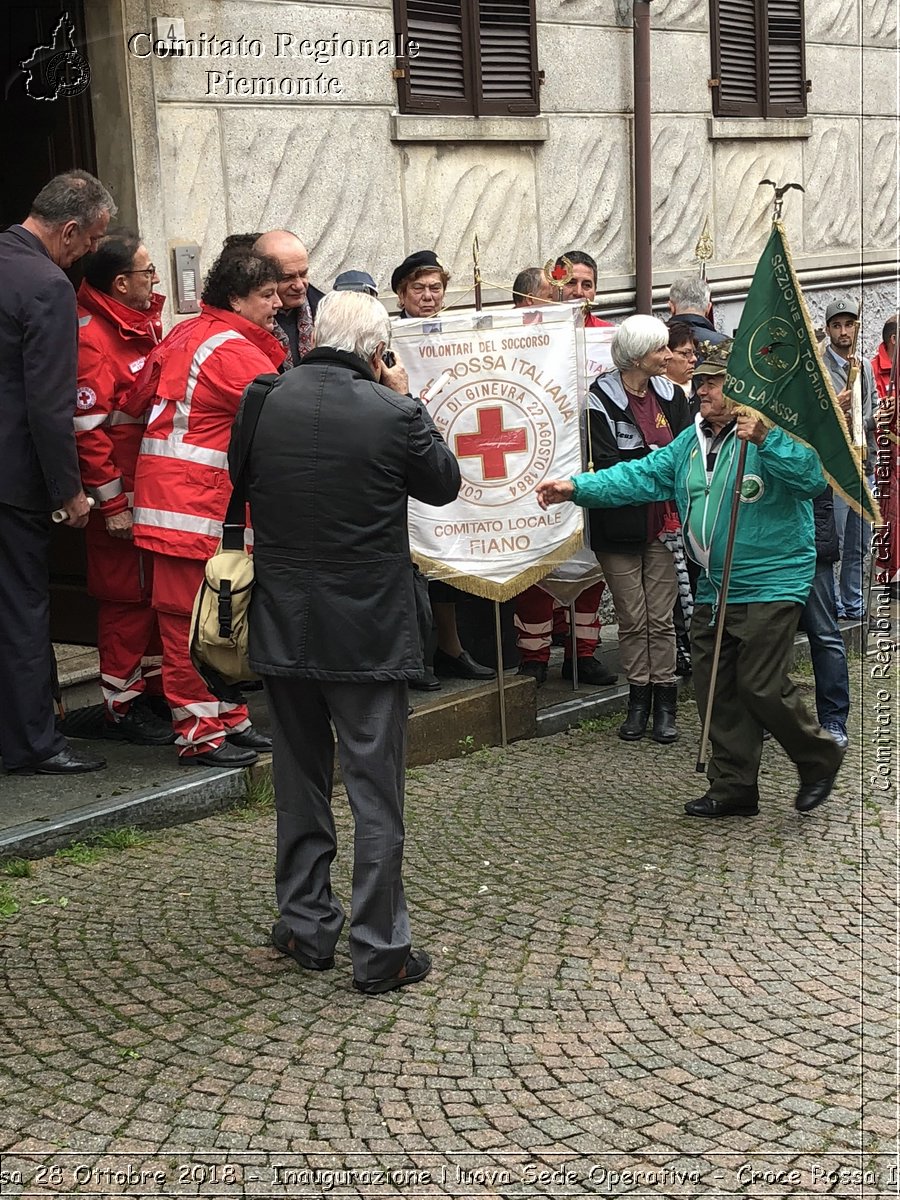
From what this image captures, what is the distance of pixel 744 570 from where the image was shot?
6.46 meters

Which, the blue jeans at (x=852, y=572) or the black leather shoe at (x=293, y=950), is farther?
the blue jeans at (x=852, y=572)

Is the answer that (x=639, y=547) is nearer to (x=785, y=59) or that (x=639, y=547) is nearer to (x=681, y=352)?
(x=681, y=352)

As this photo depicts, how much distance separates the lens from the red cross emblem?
24.9 ft

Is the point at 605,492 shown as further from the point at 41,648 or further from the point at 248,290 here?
the point at 41,648

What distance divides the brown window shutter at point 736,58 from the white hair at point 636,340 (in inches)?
204

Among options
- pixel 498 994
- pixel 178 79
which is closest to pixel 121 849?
pixel 498 994

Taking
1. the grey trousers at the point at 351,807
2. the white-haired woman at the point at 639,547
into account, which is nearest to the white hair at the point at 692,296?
the white-haired woman at the point at 639,547

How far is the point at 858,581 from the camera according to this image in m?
10.4

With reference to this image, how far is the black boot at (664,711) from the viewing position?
780 centimetres

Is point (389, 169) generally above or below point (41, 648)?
above

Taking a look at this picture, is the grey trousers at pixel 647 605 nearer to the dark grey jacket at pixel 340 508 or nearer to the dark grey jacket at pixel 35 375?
the dark grey jacket at pixel 35 375

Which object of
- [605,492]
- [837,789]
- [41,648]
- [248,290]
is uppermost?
[248,290]

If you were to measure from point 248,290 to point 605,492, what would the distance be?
1.65 metres

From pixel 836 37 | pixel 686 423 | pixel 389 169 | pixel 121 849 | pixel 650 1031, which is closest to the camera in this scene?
pixel 650 1031
